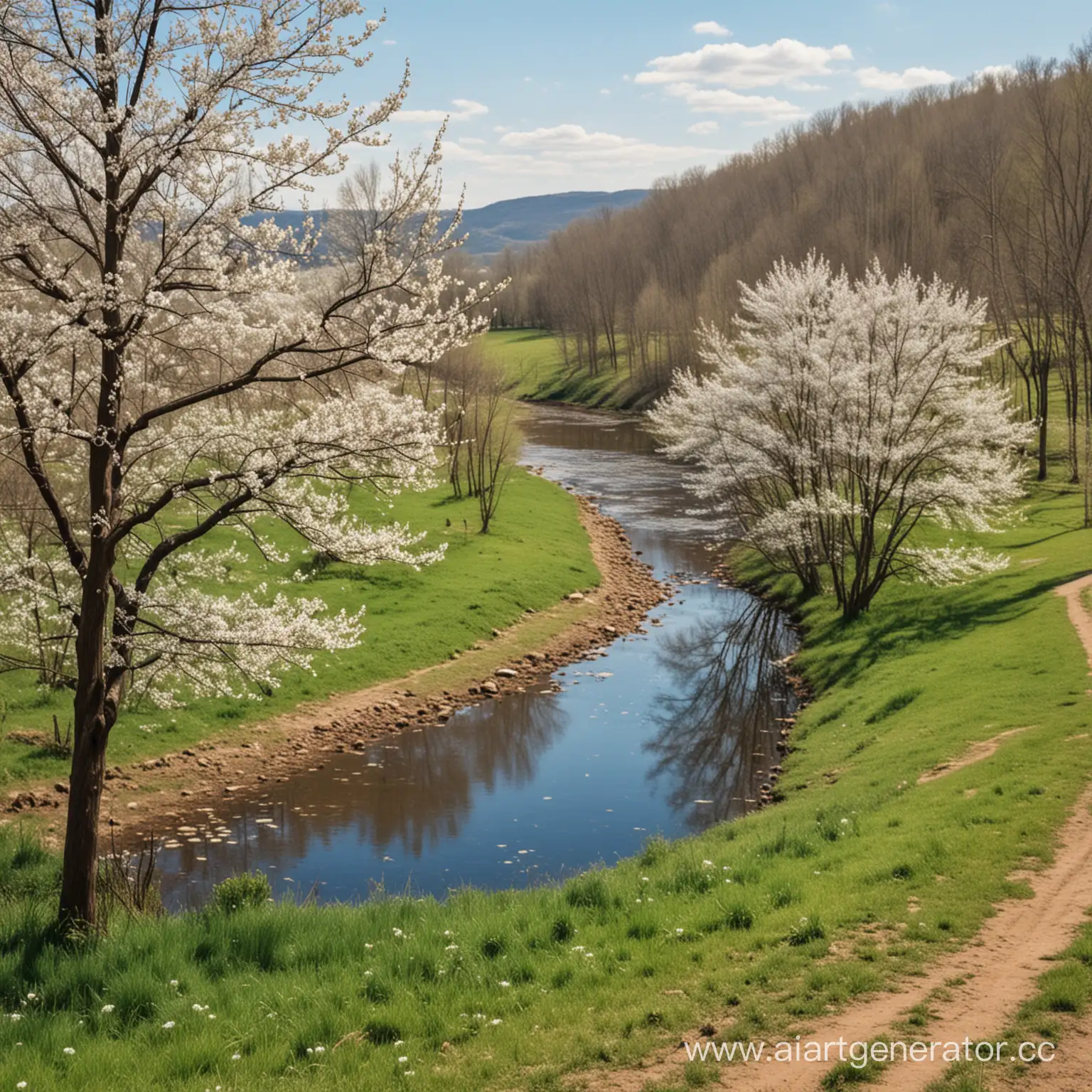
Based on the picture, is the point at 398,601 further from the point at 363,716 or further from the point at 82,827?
the point at 82,827

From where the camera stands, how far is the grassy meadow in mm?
6520

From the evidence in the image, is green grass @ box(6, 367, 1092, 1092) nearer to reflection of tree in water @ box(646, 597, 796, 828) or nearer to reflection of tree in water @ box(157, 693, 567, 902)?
reflection of tree in water @ box(646, 597, 796, 828)

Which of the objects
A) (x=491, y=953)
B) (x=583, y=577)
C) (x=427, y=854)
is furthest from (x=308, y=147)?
(x=583, y=577)

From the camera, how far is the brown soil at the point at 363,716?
16.8 meters

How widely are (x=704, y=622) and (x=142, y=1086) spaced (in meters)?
24.0

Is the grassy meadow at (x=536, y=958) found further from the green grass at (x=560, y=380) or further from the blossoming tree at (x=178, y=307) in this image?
the green grass at (x=560, y=380)

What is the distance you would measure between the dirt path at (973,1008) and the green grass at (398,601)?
45.2 ft

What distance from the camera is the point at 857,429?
2406cm

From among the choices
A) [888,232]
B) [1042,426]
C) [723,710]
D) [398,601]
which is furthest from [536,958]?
[888,232]

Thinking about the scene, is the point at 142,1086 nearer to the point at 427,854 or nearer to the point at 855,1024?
the point at 855,1024

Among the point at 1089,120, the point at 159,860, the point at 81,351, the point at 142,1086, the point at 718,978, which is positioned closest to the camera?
the point at 142,1086

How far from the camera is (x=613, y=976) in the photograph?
7621 millimetres

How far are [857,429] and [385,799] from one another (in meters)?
14.1

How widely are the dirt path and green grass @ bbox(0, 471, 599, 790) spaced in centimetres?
1377
